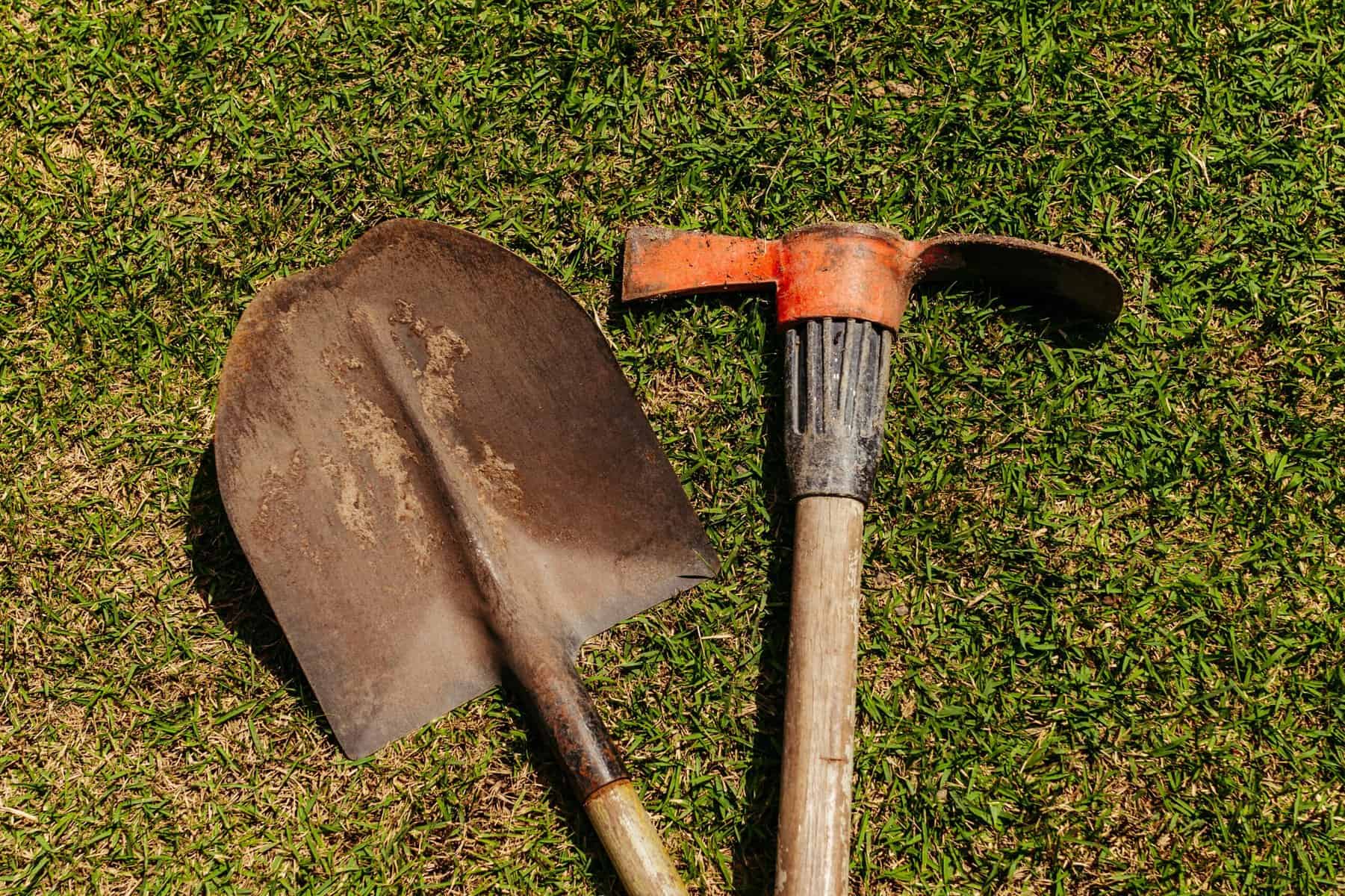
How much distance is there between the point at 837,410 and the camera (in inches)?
95.6

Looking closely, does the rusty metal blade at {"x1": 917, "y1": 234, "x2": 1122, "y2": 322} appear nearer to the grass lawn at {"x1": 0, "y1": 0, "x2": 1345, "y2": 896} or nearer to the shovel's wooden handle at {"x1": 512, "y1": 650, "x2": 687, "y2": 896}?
the grass lawn at {"x1": 0, "y1": 0, "x2": 1345, "y2": 896}

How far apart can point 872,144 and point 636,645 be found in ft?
5.03

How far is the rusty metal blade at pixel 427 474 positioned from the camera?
95.0 inches

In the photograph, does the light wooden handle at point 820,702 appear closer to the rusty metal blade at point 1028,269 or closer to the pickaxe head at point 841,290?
the pickaxe head at point 841,290

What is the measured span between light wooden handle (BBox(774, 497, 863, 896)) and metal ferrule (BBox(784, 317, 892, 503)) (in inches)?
2.2

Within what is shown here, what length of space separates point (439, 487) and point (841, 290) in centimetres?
108

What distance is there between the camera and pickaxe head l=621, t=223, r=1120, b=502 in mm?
2422

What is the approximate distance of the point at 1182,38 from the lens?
2.90 m

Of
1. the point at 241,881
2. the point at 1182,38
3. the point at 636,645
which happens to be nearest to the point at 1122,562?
the point at 636,645

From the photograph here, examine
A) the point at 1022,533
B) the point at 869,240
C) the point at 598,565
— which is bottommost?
the point at 598,565

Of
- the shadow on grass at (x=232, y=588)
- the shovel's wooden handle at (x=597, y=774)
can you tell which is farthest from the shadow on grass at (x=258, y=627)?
the shovel's wooden handle at (x=597, y=774)

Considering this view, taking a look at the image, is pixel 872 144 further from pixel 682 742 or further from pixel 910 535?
pixel 682 742

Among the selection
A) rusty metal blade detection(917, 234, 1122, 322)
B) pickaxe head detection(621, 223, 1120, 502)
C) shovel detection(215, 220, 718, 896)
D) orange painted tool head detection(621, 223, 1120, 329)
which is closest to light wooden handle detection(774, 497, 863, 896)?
pickaxe head detection(621, 223, 1120, 502)

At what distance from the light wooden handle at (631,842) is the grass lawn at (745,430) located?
0.23 meters
